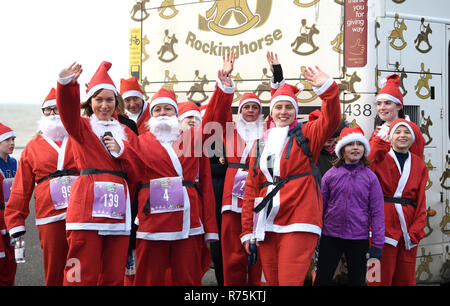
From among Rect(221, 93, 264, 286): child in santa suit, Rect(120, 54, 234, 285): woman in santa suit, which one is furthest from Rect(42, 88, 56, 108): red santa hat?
Rect(221, 93, 264, 286): child in santa suit

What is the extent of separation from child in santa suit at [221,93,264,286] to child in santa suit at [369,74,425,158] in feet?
3.85

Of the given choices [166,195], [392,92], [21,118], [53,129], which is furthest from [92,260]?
[21,118]

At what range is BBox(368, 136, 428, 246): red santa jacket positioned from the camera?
230 inches

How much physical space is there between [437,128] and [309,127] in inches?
95.9

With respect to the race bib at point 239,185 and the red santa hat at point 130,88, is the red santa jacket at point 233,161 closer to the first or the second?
the race bib at point 239,185

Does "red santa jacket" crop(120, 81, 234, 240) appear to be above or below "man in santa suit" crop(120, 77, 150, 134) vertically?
below

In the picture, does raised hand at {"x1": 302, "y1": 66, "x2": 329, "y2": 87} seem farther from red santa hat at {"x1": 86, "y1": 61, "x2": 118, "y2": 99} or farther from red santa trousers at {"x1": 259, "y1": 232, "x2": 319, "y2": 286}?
red santa hat at {"x1": 86, "y1": 61, "x2": 118, "y2": 99}

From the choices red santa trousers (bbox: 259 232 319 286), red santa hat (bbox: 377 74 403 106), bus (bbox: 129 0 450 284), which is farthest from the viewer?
bus (bbox: 129 0 450 284)

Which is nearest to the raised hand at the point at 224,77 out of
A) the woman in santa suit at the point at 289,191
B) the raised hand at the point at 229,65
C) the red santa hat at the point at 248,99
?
the raised hand at the point at 229,65

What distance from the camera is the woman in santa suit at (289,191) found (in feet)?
15.8

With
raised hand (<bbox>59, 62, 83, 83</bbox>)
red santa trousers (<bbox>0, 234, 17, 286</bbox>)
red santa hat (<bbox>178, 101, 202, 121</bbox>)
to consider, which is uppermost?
raised hand (<bbox>59, 62, 83, 83</bbox>)

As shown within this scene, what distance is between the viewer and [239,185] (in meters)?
6.38

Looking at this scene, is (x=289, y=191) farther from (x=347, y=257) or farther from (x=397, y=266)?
(x=397, y=266)

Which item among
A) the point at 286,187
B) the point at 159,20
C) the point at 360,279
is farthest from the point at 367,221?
the point at 159,20
